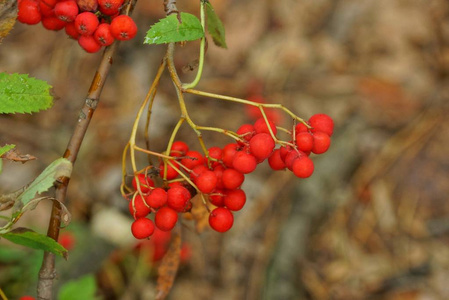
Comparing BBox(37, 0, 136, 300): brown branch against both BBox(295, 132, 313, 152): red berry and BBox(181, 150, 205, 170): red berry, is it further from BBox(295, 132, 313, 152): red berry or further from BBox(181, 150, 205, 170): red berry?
BBox(295, 132, 313, 152): red berry

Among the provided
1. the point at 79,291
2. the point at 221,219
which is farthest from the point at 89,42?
the point at 79,291

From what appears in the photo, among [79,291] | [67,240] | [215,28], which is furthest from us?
[67,240]

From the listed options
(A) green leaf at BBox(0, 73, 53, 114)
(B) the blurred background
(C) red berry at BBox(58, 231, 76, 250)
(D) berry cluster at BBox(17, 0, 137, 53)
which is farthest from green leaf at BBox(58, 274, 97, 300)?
(D) berry cluster at BBox(17, 0, 137, 53)

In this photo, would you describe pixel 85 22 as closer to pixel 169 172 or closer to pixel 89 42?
pixel 89 42

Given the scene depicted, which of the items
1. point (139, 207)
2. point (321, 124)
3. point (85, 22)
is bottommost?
point (139, 207)

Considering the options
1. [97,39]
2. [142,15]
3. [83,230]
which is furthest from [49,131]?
[97,39]
